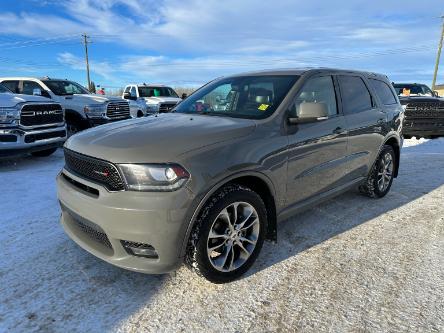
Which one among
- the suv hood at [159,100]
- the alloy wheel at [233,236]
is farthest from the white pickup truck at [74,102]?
the alloy wheel at [233,236]

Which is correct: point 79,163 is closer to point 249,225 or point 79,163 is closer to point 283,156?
point 249,225

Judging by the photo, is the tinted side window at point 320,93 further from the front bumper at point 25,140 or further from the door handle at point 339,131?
the front bumper at point 25,140

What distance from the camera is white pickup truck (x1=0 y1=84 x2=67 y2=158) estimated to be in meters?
6.84

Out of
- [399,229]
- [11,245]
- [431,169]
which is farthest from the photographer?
[431,169]

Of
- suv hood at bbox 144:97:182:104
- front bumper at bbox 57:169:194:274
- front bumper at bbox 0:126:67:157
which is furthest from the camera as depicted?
suv hood at bbox 144:97:182:104

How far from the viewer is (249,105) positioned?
12.3 ft

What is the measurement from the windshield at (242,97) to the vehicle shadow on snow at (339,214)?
53.2 inches

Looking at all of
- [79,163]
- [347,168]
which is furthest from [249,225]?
[347,168]

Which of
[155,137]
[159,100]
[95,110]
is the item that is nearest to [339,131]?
[155,137]

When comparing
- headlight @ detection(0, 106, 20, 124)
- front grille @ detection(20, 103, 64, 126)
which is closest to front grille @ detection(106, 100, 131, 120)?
front grille @ detection(20, 103, 64, 126)

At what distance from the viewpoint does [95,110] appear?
34.8 feet

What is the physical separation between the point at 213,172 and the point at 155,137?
552 mm

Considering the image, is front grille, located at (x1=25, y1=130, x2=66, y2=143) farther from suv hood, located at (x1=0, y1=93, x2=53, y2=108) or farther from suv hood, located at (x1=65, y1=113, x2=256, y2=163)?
suv hood, located at (x1=65, y1=113, x2=256, y2=163)

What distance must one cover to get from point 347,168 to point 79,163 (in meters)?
2.97
